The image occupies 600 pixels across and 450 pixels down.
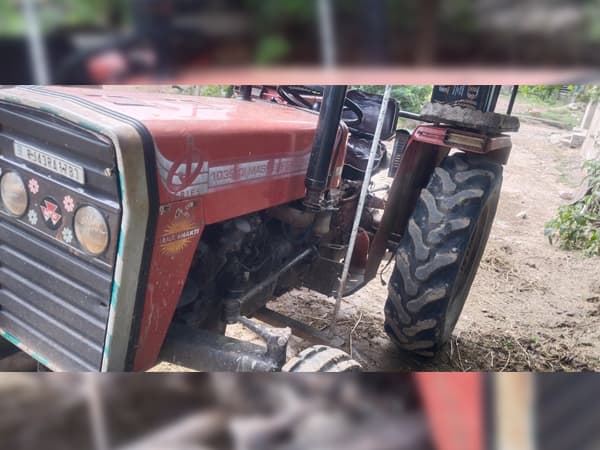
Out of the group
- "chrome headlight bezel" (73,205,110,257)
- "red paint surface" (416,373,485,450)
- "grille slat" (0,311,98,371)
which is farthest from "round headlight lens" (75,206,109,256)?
"red paint surface" (416,373,485,450)

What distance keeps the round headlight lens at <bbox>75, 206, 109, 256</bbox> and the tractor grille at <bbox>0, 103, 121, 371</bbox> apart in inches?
0.9

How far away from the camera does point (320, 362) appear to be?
1.56 meters

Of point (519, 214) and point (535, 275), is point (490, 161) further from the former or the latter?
point (519, 214)

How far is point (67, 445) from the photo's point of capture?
1.56 ft

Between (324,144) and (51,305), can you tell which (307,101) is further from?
(51,305)

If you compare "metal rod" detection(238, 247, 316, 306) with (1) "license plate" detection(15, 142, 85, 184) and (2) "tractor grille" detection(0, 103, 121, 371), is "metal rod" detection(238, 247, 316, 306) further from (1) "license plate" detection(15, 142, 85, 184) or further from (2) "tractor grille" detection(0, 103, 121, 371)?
(1) "license plate" detection(15, 142, 85, 184)

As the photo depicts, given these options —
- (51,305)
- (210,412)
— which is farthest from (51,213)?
(210,412)

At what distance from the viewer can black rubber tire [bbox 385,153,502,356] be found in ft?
7.20

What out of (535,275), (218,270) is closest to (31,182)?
(218,270)

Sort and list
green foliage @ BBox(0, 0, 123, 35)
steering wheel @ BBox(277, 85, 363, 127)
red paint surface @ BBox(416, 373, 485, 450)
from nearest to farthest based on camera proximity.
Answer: green foliage @ BBox(0, 0, 123, 35), red paint surface @ BBox(416, 373, 485, 450), steering wheel @ BBox(277, 85, 363, 127)

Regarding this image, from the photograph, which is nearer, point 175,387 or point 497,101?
point 175,387

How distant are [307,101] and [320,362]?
186cm

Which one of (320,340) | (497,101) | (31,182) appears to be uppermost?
(497,101)

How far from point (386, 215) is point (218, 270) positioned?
4.06 ft
